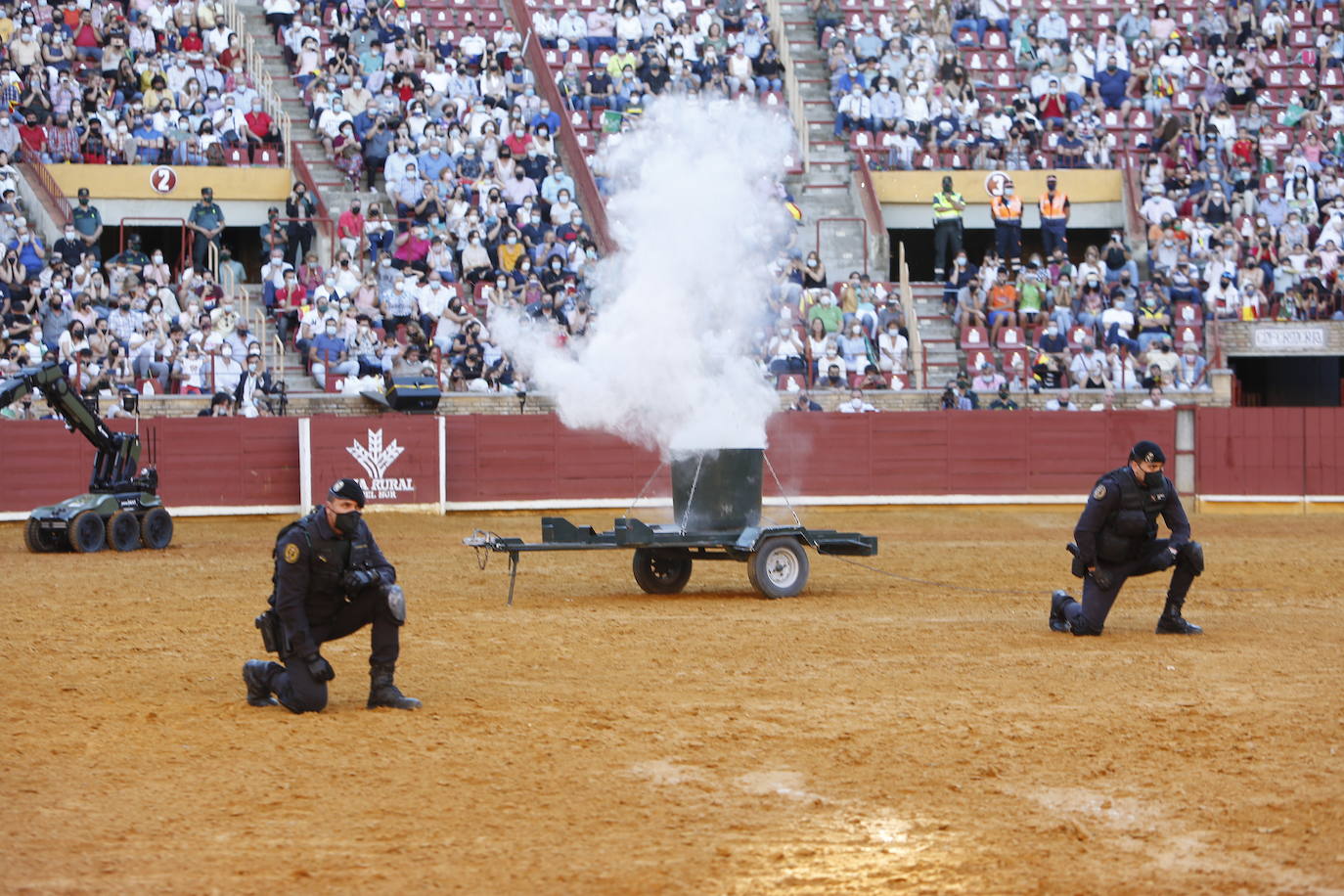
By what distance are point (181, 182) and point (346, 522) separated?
78.0 ft

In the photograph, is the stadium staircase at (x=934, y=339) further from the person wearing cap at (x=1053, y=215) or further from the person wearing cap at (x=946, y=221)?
the person wearing cap at (x=1053, y=215)

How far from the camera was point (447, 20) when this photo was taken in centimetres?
3647

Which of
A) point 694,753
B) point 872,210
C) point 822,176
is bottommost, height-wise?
point 694,753

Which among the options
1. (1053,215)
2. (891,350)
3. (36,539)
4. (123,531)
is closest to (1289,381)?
(1053,215)

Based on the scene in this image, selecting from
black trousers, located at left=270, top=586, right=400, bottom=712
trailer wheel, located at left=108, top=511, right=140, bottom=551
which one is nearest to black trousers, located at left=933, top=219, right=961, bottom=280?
trailer wheel, located at left=108, top=511, right=140, bottom=551

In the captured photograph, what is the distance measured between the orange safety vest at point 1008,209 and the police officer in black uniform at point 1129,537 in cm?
2107

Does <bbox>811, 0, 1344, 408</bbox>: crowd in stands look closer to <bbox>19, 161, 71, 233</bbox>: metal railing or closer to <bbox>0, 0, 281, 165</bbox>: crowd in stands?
<bbox>0, 0, 281, 165</bbox>: crowd in stands

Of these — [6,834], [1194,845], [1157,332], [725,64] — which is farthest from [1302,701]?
[725,64]

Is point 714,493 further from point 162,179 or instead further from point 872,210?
point 162,179

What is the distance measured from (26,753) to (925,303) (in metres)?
25.9

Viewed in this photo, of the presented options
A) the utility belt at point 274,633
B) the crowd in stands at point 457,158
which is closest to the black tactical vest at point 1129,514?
the utility belt at point 274,633

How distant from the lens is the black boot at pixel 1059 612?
1388 centimetres

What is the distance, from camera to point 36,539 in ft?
74.0

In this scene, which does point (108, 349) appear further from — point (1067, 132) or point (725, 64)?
point (1067, 132)
